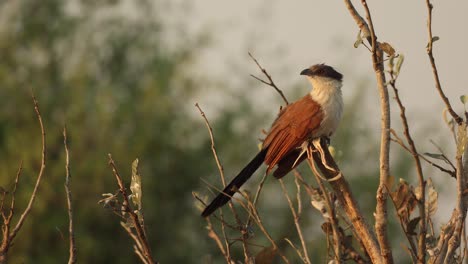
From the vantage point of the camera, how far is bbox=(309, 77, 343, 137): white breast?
12.4 ft

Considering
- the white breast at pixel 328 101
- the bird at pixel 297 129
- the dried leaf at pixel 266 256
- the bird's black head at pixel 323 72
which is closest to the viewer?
the dried leaf at pixel 266 256

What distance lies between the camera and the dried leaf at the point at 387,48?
2.28 m

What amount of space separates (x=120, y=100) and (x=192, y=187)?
5.76ft

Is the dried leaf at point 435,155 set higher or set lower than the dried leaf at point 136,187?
higher

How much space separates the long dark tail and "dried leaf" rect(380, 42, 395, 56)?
1.01 metres

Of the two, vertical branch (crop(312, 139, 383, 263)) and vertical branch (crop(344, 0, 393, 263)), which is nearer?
vertical branch (crop(344, 0, 393, 263))

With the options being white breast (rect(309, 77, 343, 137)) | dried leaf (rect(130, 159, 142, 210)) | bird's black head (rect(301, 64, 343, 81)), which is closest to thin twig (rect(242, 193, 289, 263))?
dried leaf (rect(130, 159, 142, 210))

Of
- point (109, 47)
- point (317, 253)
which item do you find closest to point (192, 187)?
point (317, 253)

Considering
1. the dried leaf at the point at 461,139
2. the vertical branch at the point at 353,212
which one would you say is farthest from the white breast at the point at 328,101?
the dried leaf at the point at 461,139

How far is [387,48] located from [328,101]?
1.61 metres

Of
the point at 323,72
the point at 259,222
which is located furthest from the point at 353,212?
the point at 323,72

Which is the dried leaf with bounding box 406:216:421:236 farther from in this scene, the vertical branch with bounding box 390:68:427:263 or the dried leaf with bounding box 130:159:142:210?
the dried leaf with bounding box 130:159:142:210

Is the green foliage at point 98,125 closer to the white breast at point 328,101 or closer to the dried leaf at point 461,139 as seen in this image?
the white breast at point 328,101

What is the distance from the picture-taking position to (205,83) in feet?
41.8
